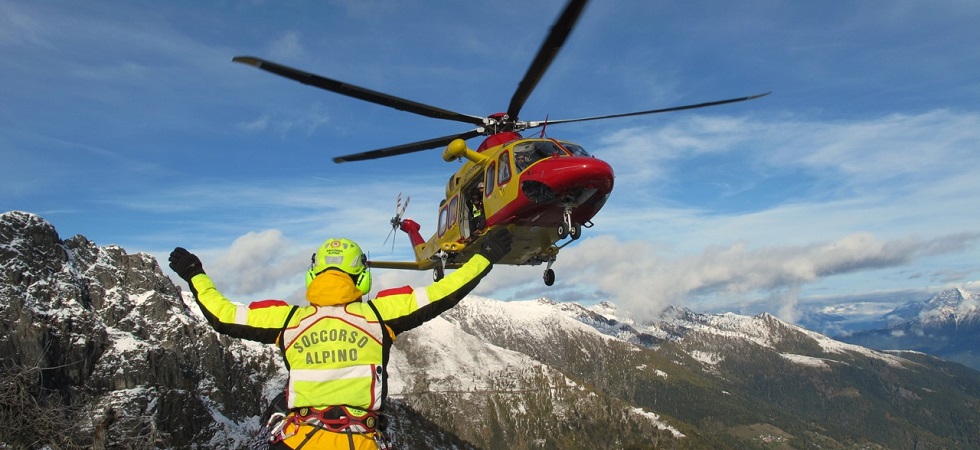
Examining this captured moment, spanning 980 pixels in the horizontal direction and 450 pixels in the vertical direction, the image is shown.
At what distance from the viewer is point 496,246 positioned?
24.6ft

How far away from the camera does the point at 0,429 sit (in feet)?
26.7

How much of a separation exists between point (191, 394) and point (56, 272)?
220 feet

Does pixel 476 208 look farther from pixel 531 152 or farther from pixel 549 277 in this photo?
pixel 531 152

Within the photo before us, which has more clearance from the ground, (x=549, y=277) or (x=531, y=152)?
(x=531, y=152)

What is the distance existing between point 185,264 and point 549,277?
14.8m

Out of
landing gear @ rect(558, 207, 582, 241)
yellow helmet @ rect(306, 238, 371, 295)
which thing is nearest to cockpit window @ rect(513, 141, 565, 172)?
landing gear @ rect(558, 207, 582, 241)

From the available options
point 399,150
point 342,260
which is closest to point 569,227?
point 399,150

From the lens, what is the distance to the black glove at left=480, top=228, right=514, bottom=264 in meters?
7.16

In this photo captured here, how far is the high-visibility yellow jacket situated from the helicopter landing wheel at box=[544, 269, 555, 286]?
14213 millimetres

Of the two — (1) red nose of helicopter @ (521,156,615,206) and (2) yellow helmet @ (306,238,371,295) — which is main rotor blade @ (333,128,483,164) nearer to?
(1) red nose of helicopter @ (521,156,615,206)

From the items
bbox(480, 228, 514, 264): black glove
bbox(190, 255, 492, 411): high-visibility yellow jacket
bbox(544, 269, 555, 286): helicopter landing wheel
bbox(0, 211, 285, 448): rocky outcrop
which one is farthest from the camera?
bbox(0, 211, 285, 448): rocky outcrop

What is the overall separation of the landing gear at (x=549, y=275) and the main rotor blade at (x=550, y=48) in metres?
6.16

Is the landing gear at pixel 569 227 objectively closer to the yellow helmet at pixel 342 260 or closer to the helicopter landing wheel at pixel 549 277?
the helicopter landing wheel at pixel 549 277

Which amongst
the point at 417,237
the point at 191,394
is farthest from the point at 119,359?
the point at 417,237
